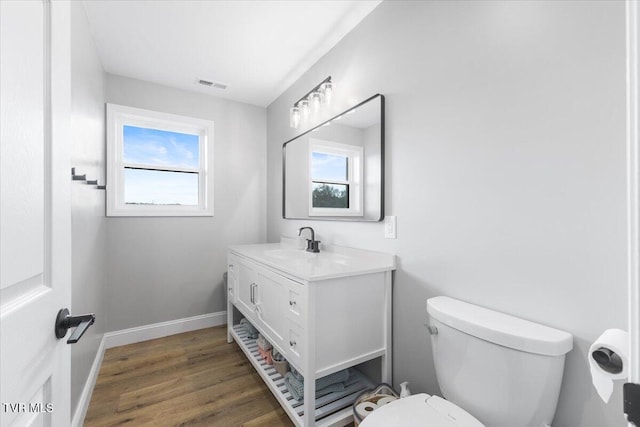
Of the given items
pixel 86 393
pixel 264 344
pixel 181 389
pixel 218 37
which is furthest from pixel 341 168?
pixel 86 393

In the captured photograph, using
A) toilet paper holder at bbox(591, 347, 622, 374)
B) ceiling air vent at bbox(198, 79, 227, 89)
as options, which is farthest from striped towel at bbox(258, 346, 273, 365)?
ceiling air vent at bbox(198, 79, 227, 89)

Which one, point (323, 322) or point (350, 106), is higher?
point (350, 106)

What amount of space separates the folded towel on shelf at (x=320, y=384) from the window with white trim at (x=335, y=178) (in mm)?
977

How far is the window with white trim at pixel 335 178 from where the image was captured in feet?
5.91

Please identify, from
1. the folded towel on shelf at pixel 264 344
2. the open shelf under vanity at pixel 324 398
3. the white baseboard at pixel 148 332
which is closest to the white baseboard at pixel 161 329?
the white baseboard at pixel 148 332

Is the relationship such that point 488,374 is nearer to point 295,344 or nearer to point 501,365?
point 501,365

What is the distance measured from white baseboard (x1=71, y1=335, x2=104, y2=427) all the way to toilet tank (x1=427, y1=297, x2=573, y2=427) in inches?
71.2

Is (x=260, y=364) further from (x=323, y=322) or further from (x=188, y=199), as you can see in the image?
(x=188, y=199)

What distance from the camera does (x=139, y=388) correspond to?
1847 mm

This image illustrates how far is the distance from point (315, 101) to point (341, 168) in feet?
1.98

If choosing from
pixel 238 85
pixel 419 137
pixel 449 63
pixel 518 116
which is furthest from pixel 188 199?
pixel 518 116

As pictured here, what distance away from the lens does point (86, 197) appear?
65.9 inches

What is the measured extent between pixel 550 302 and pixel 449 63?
3.44 ft

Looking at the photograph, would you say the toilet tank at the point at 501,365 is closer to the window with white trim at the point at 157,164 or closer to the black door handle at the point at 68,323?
the black door handle at the point at 68,323
